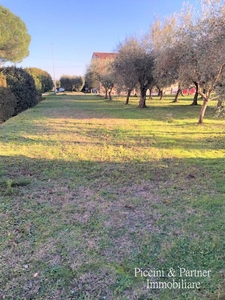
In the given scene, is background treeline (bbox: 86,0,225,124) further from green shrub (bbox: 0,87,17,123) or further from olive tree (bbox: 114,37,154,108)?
green shrub (bbox: 0,87,17,123)

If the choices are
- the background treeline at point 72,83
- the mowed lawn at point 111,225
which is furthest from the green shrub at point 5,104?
the background treeline at point 72,83

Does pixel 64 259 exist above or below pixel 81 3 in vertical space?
below

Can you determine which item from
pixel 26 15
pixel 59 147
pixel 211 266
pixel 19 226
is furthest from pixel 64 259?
pixel 26 15

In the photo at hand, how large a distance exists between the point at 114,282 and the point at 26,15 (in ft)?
87.4

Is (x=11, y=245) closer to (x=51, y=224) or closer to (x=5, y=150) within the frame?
(x=51, y=224)

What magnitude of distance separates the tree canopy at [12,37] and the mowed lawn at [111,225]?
19.1 meters

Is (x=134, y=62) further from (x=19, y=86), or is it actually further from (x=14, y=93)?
(x=14, y=93)

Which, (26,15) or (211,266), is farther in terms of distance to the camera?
(26,15)

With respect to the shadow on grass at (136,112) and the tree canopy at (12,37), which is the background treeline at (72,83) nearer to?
the tree canopy at (12,37)

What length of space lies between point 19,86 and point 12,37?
951cm

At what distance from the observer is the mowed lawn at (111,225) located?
1723 mm

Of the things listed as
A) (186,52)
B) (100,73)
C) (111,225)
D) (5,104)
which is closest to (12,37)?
(100,73)

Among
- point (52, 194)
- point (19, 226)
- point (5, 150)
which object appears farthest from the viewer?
point (5, 150)

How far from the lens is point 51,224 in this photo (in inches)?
98.2
